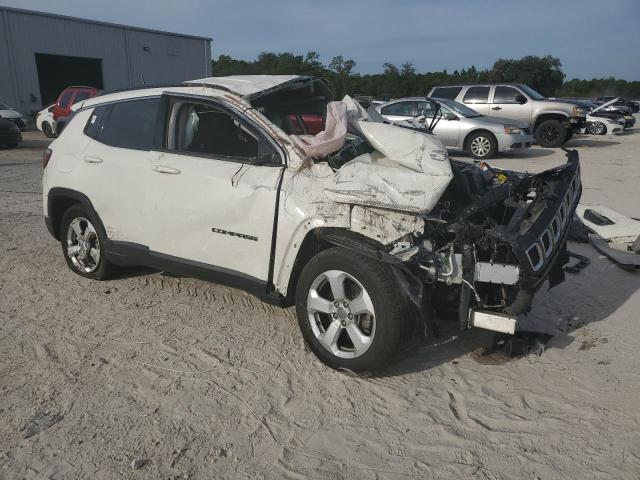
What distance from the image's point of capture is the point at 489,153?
14.2 metres

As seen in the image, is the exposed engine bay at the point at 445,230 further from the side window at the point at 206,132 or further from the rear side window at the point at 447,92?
the rear side window at the point at 447,92

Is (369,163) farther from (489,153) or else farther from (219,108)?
(489,153)

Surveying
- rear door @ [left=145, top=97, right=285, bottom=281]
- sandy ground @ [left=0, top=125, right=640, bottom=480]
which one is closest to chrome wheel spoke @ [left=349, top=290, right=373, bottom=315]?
sandy ground @ [left=0, top=125, right=640, bottom=480]

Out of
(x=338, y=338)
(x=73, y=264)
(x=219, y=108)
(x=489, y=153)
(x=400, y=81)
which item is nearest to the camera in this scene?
(x=338, y=338)

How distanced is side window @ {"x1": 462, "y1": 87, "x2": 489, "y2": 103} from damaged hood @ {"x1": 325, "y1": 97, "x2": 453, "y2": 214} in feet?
46.9

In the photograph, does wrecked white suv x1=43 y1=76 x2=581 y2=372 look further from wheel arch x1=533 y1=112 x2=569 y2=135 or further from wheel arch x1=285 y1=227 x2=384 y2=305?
wheel arch x1=533 y1=112 x2=569 y2=135

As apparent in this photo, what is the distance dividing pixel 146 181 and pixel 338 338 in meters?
2.03

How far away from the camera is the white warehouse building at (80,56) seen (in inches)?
1039

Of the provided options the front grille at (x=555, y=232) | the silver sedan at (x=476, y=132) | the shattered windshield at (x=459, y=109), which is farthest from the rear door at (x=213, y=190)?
the shattered windshield at (x=459, y=109)

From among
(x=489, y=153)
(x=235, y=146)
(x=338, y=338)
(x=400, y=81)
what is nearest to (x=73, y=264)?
(x=235, y=146)

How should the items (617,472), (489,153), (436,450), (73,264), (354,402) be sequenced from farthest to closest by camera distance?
1. (489,153)
2. (73,264)
3. (354,402)
4. (436,450)
5. (617,472)

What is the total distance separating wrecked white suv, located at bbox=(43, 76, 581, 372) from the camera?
10.7 feet

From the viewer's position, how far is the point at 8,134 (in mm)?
15875

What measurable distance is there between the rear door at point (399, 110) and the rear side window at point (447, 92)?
2740 millimetres
